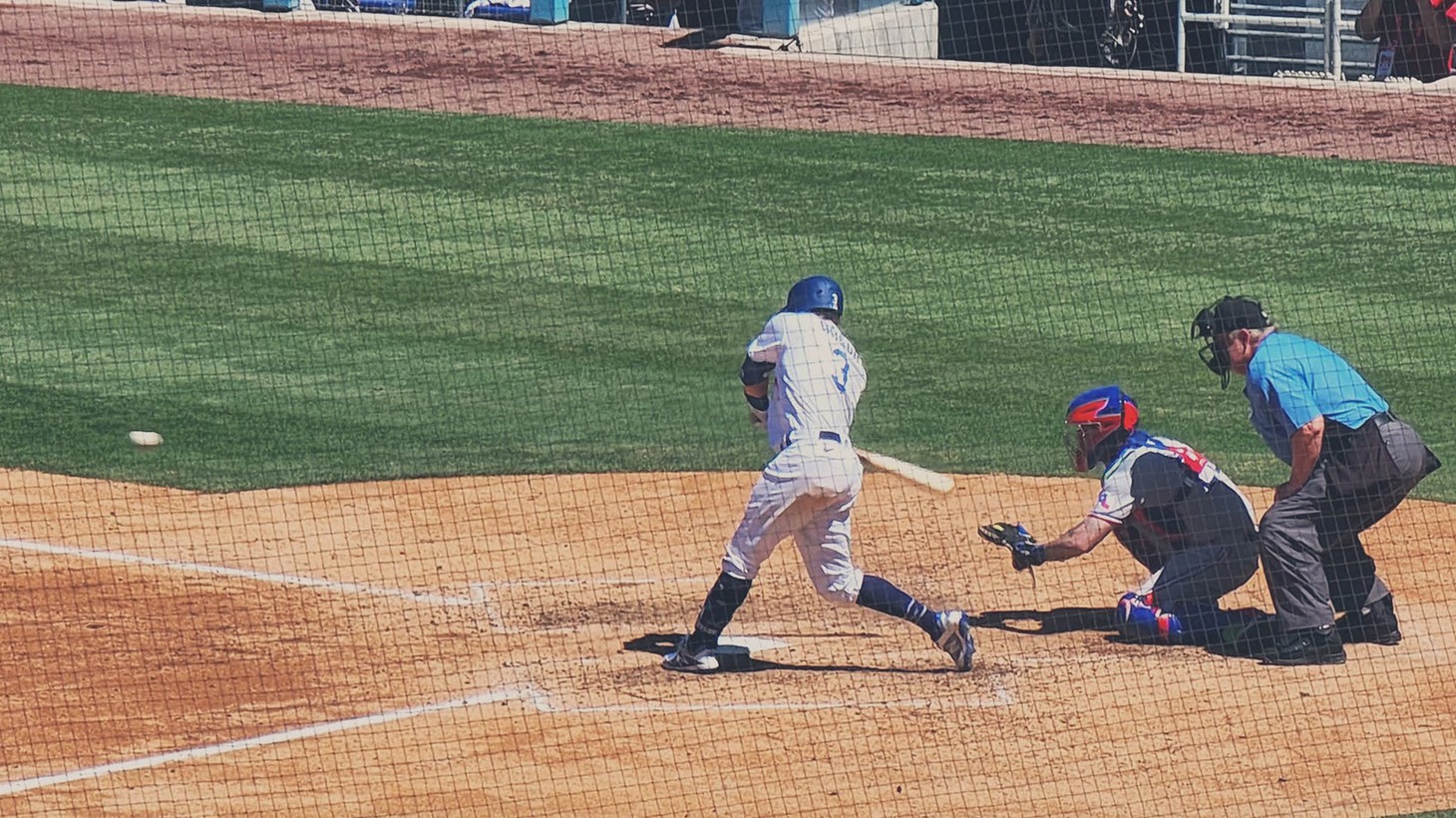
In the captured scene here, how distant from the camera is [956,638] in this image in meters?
7.49

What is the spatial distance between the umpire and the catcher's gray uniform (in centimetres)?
20

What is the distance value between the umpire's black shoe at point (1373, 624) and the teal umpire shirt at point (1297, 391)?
0.69m

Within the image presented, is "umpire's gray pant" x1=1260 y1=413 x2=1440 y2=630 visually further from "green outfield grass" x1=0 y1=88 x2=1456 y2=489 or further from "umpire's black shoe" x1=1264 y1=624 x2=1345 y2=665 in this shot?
"green outfield grass" x1=0 y1=88 x2=1456 y2=489

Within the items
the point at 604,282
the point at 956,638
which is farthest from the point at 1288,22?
the point at 956,638

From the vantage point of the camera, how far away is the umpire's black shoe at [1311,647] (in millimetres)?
7676

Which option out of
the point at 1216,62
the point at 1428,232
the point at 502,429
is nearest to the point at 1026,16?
the point at 1216,62

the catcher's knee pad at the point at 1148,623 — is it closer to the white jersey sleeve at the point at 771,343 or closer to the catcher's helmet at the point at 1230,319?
the catcher's helmet at the point at 1230,319

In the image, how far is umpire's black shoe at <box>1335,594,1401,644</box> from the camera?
7922mm

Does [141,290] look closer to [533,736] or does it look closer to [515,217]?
[515,217]

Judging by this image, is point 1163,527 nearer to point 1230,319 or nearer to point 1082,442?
point 1082,442

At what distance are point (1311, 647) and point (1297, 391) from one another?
948 mm

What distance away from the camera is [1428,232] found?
48.9 feet

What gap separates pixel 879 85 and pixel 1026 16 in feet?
7.44

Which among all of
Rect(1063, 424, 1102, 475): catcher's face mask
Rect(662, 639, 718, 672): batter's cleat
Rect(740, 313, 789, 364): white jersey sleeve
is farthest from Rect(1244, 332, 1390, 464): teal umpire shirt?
Rect(662, 639, 718, 672): batter's cleat
